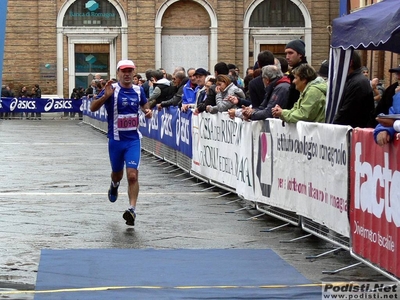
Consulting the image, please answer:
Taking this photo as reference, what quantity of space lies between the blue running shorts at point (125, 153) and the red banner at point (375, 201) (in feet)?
11.8

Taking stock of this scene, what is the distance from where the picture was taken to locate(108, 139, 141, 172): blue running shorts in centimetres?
1176

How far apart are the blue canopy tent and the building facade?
131ft

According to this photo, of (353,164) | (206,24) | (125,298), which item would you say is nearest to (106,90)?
(353,164)

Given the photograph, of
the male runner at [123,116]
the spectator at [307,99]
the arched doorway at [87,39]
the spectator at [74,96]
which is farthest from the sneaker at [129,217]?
the arched doorway at [87,39]

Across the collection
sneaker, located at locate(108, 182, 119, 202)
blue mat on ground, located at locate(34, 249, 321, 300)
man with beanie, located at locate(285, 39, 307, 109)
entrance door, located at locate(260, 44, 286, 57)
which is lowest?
blue mat on ground, located at locate(34, 249, 321, 300)

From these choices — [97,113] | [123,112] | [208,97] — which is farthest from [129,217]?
[97,113]

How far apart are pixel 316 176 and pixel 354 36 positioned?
5.21ft

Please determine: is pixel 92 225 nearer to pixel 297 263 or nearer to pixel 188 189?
pixel 297 263

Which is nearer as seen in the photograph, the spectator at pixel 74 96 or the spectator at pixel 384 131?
the spectator at pixel 384 131

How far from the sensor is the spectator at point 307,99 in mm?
10641

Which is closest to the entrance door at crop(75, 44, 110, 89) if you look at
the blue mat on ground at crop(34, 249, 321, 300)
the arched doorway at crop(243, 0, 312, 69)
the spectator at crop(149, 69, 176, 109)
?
the arched doorway at crop(243, 0, 312, 69)

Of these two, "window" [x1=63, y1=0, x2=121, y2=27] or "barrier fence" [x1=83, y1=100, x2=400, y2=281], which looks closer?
"barrier fence" [x1=83, y1=100, x2=400, y2=281]

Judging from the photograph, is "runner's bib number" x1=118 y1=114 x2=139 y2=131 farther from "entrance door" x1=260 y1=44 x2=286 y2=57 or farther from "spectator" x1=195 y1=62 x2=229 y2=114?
"entrance door" x1=260 y1=44 x2=286 y2=57

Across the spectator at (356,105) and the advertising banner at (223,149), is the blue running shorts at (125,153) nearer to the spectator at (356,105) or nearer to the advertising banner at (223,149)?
the advertising banner at (223,149)
